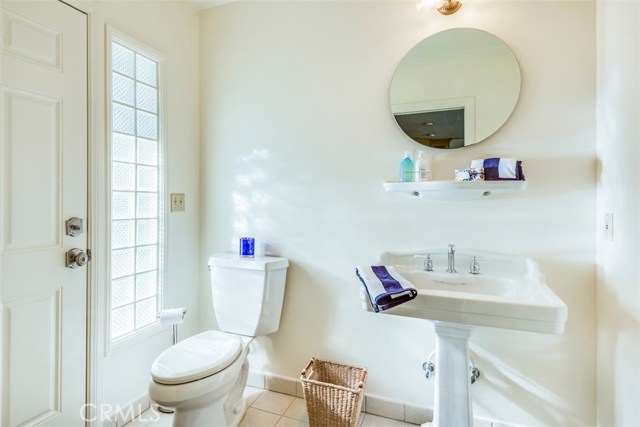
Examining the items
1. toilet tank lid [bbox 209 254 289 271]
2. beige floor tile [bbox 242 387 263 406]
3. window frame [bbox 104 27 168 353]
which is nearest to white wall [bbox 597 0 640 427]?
toilet tank lid [bbox 209 254 289 271]

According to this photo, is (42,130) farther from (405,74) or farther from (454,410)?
(454,410)

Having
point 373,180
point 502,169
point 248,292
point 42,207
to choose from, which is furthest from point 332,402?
point 42,207

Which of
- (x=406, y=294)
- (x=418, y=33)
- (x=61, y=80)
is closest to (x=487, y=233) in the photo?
(x=406, y=294)

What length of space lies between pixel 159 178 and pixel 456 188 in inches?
62.3

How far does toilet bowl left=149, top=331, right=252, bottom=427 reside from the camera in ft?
4.05

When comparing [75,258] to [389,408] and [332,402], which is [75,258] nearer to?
[332,402]

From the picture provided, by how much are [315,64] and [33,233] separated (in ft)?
5.03

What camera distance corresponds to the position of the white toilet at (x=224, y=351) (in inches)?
49.4

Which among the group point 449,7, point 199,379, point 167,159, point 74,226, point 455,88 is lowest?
point 199,379

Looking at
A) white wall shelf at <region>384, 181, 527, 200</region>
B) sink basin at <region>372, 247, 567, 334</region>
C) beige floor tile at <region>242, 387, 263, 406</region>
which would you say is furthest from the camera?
beige floor tile at <region>242, 387, 263, 406</region>

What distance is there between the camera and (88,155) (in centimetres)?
144

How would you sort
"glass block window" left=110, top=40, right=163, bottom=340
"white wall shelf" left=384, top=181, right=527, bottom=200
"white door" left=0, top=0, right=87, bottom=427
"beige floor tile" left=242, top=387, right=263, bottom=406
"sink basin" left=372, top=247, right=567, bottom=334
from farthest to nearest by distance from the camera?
1. "beige floor tile" left=242, top=387, right=263, bottom=406
2. "glass block window" left=110, top=40, right=163, bottom=340
3. "white wall shelf" left=384, top=181, right=527, bottom=200
4. "white door" left=0, top=0, right=87, bottom=427
5. "sink basin" left=372, top=247, right=567, bottom=334

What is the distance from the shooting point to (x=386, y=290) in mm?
1107

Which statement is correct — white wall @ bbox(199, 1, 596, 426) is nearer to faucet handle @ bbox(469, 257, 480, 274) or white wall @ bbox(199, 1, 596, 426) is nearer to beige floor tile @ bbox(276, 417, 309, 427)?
faucet handle @ bbox(469, 257, 480, 274)
